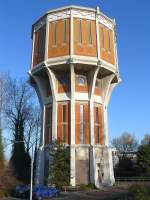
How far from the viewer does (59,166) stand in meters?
37.3

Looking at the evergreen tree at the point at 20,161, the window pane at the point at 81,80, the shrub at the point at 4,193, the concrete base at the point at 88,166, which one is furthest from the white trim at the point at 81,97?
the shrub at the point at 4,193

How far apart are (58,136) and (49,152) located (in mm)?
2104

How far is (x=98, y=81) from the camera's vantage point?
43.5m

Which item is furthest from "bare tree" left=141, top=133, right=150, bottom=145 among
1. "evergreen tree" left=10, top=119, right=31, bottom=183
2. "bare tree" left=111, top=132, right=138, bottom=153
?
"evergreen tree" left=10, top=119, right=31, bottom=183

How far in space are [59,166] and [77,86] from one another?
962 cm

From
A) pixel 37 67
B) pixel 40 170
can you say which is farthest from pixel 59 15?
pixel 40 170

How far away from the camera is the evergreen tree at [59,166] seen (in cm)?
3691

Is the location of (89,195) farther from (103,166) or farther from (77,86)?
(77,86)

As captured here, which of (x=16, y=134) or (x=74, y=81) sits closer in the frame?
(x=74, y=81)

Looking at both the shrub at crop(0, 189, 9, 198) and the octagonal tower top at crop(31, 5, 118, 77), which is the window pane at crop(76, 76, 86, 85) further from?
the shrub at crop(0, 189, 9, 198)

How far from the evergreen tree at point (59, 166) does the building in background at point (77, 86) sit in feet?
2.66

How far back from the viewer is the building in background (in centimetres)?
3912

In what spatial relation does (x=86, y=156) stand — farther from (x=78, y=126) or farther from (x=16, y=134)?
(x=16, y=134)

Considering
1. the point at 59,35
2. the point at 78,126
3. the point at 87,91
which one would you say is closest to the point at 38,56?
the point at 59,35
